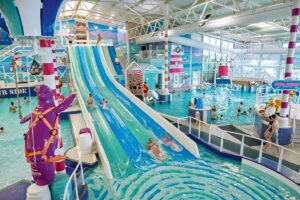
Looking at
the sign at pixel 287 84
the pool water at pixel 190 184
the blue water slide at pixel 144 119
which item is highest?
the sign at pixel 287 84

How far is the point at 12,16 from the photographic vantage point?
273cm

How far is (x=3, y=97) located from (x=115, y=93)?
8.94 m

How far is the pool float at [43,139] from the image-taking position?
2.95 meters

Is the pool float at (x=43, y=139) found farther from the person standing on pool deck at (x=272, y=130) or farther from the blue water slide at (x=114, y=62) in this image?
the blue water slide at (x=114, y=62)

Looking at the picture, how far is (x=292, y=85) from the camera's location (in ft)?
18.6

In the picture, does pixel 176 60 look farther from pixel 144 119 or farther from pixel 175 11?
pixel 144 119

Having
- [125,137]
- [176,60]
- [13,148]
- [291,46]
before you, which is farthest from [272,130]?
[176,60]

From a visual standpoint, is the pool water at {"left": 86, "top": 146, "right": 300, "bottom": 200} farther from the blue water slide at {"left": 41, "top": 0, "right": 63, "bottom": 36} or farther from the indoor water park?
the blue water slide at {"left": 41, "top": 0, "right": 63, "bottom": 36}

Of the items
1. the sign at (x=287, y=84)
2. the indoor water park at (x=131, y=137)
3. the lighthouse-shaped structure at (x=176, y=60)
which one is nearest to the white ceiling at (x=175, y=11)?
the indoor water park at (x=131, y=137)

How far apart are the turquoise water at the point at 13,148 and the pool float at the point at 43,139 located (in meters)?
2.57

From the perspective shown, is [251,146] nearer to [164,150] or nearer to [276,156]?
[276,156]

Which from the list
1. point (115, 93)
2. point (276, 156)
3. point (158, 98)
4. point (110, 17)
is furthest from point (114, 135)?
point (110, 17)

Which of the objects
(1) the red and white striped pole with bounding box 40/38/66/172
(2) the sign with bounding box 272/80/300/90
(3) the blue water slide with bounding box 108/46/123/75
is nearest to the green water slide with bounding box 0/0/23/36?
(1) the red and white striped pole with bounding box 40/38/66/172

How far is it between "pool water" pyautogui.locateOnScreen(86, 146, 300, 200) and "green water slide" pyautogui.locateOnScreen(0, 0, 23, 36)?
3.35 m
